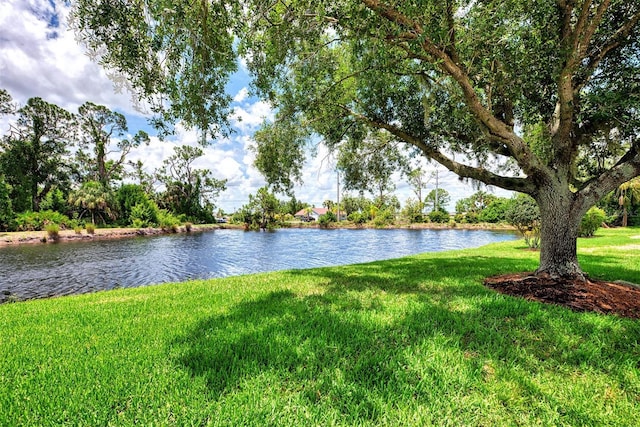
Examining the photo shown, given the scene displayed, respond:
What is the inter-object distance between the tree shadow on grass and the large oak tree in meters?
2.59

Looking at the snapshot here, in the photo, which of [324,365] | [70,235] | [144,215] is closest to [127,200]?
[144,215]

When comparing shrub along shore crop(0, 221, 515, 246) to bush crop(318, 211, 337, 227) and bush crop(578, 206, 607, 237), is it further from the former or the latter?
bush crop(578, 206, 607, 237)

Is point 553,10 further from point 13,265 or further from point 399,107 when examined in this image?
point 13,265

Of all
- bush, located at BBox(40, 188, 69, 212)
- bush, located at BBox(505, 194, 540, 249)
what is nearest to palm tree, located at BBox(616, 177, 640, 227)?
bush, located at BBox(505, 194, 540, 249)

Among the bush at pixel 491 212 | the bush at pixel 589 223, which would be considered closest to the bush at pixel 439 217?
the bush at pixel 491 212

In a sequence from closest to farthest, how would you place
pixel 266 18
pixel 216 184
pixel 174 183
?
1. pixel 266 18
2. pixel 174 183
3. pixel 216 184

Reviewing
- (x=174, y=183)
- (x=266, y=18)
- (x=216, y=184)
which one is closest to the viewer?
(x=266, y=18)

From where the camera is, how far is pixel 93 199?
33.3m

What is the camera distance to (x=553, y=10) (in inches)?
184

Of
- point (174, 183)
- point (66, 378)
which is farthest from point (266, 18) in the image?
point (174, 183)

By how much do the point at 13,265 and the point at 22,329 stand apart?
45.8ft

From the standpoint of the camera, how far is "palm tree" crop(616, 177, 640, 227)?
27422 mm

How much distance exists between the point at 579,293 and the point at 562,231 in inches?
46.8

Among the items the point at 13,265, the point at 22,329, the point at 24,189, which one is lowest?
the point at 13,265
